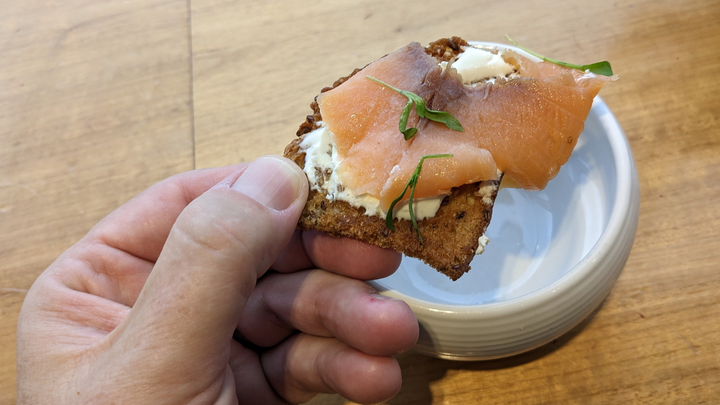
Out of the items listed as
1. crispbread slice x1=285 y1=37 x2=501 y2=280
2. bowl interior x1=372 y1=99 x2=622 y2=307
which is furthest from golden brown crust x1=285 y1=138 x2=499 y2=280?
bowl interior x1=372 y1=99 x2=622 y2=307

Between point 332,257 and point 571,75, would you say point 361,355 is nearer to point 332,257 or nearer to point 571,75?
point 332,257

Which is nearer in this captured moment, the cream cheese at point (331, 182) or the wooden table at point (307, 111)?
the cream cheese at point (331, 182)

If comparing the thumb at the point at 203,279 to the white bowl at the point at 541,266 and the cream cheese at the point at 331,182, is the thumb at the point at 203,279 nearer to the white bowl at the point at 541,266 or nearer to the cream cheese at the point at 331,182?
the cream cheese at the point at 331,182

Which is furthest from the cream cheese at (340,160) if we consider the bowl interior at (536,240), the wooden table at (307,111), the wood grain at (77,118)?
the wood grain at (77,118)

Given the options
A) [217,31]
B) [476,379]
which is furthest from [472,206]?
[217,31]

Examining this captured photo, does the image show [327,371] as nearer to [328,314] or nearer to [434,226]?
[328,314]

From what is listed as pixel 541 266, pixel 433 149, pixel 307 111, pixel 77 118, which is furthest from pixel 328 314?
pixel 77 118
